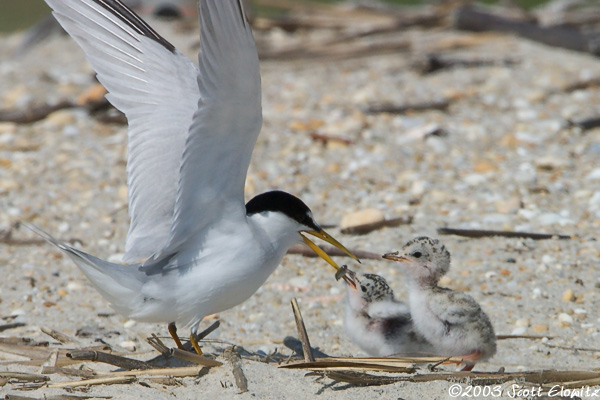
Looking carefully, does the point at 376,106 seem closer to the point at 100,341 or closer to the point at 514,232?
the point at 514,232

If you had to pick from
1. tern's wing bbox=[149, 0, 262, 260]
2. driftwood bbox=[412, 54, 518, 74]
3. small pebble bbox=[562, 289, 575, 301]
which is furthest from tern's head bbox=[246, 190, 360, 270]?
driftwood bbox=[412, 54, 518, 74]

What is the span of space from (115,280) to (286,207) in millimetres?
823

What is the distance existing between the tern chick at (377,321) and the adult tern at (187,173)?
0.41m

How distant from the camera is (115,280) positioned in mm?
3703

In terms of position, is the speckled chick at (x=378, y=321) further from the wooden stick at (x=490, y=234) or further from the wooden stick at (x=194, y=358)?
the wooden stick at (x=490, y=234)

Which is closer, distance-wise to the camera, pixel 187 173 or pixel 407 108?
pixel 187 173

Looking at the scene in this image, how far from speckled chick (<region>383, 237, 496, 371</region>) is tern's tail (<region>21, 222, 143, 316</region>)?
4.16 ft

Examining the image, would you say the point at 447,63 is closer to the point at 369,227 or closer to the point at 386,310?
the point at 369,227

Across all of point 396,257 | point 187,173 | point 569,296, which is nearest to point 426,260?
point 396,257

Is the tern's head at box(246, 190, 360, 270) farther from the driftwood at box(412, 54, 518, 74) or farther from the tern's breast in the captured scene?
the driftwood at box(412, 54, 518, 74)

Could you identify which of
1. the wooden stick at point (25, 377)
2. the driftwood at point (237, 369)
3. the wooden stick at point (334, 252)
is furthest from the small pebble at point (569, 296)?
the wooden stick at point (25, 377)

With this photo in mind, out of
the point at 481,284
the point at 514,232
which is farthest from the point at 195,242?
the point at 514,232

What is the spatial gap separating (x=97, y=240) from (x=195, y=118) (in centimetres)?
257

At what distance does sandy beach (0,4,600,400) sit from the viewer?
418 cm
